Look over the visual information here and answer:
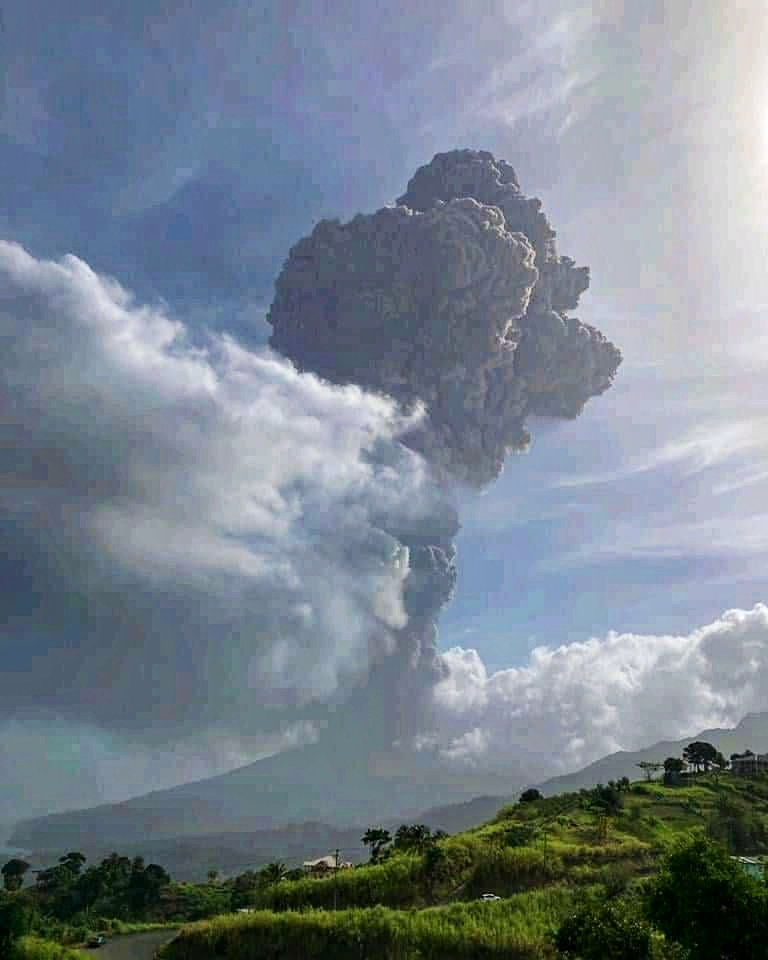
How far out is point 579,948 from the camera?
32156 millimetres

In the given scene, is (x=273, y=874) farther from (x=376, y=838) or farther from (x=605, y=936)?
(x=605, y=936)

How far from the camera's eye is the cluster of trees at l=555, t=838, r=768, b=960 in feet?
103

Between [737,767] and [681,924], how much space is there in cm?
10781

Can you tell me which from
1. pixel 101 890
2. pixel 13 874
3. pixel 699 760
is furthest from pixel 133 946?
pixel 699 760

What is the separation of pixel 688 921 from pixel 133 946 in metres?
46.2

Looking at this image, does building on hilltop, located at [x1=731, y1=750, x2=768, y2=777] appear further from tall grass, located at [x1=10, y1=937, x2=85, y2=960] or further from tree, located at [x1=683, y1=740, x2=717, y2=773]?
tall grass, located at [x1=10, y1=937, x2=85, y2=960]

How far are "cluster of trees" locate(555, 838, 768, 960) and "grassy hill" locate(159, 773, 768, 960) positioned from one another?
13.8 m

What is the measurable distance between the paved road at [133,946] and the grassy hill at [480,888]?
4.21 m

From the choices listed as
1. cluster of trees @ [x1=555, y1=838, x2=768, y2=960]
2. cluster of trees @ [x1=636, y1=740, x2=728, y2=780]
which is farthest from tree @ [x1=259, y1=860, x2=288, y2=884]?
cluster of trees @ [x1=636, y1=740, x2=728, y2=780]

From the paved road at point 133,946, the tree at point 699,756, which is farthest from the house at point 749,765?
the paved road at point 133,946

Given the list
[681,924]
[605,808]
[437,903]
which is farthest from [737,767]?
[681,924]

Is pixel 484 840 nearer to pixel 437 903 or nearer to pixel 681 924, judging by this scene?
pixel 437 903

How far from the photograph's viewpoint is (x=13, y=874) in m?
103

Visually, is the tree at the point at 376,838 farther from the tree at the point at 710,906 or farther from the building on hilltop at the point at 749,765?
the building on hilltop at the point at 749,765
